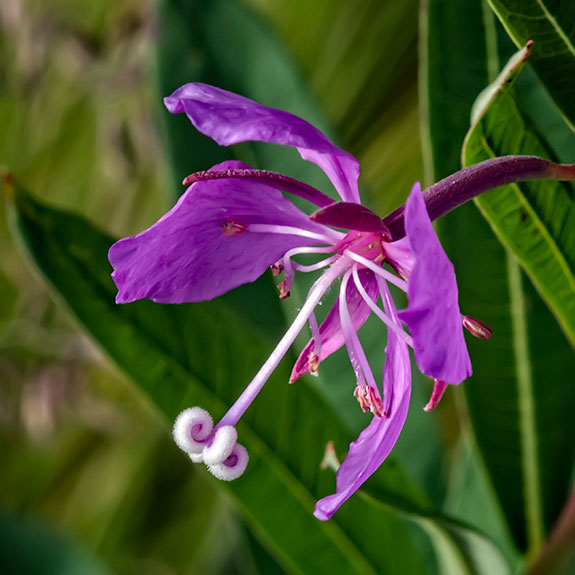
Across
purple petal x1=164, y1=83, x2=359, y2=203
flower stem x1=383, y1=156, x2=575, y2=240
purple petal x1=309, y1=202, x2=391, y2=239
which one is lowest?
purple petal x1=309, y1=202, x2=391, y2=239

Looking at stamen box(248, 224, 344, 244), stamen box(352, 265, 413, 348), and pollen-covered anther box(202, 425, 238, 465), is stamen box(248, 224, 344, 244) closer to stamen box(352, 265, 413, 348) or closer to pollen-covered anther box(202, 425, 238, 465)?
stamen box(352, 265, 413, 348)

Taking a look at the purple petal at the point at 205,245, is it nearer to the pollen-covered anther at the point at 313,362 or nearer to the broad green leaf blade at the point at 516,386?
the pollen-covered anther at the point at 313,362

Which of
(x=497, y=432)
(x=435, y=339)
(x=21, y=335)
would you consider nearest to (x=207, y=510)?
(x=21, y=335)

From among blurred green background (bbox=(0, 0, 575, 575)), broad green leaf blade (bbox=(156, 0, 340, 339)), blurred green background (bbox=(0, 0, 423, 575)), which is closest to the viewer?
blurred green background (bbox=(0, 0, 575, 575))

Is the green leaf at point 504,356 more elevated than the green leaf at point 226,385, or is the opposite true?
the green leaf at point 504,356

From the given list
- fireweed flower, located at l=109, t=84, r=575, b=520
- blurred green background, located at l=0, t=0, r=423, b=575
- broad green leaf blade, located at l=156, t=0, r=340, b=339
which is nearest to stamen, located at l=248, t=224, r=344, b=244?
fireweed flower, located at l=109, t=84, r=575, b=520

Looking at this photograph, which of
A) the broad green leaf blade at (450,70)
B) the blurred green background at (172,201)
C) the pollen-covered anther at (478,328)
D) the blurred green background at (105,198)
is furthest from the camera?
the blurred green background at (105,198)

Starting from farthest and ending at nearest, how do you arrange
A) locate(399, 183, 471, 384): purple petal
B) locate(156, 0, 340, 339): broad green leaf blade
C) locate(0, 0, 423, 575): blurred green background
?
locate(0, 0, 423, 575): blurred green background
locate(156, 0, 340, 339): broad green leaf blade
locate(399, 183, 471, 384): purple petal

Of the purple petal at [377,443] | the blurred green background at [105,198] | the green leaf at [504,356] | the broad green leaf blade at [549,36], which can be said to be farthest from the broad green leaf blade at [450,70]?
the blurred green background at [105,198]
